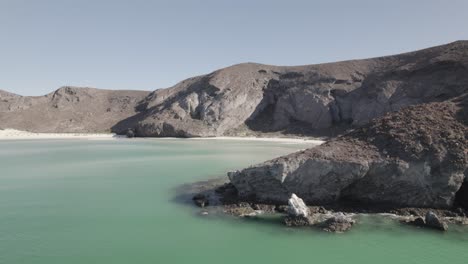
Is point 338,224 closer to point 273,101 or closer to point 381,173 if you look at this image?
point 381,173

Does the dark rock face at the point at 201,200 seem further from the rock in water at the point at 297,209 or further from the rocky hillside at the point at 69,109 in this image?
the rocky hillside at the point at 69,109

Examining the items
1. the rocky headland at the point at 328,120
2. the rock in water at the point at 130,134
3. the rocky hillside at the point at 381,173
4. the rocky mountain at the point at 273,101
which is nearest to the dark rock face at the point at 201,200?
the rocky headland at the point at 328,120

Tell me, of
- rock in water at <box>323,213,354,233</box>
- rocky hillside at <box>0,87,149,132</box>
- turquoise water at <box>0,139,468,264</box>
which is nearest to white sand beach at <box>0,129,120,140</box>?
rocky hillside at <box>0,87,149,132</box>

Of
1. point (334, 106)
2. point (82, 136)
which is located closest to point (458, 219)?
point (334, 106)

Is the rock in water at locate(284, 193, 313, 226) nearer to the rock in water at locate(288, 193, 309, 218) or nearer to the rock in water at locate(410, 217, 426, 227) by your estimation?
the rock in water at locate(288, 193, 309, 218)

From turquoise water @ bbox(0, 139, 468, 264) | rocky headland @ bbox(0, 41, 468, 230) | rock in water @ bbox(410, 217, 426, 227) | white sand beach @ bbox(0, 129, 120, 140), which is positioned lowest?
turquoise water @ bbox(0, 139, 468, 264)

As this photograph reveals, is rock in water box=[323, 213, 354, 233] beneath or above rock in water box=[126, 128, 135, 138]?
Result: beneath
